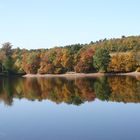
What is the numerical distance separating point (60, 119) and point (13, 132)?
7526 millimetres

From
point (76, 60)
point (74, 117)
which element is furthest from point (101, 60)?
point (74, 117)

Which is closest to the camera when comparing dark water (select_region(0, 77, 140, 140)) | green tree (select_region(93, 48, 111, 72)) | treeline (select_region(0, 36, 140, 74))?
dark water (select_region(0, 77, 140, 140))

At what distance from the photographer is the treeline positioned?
11369 centimetres

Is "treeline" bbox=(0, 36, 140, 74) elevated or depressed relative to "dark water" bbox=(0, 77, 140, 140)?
elevated

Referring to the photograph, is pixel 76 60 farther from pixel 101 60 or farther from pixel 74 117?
pixel 74 117

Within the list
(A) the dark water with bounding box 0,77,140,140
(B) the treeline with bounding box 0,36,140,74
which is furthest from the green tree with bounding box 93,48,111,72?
(A) the dark water with bounding box 0,77,140,140

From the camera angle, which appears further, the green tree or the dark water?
the green tree

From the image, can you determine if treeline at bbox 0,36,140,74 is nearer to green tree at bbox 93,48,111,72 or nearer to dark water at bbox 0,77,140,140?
green tree at bbox 93,48,111,72

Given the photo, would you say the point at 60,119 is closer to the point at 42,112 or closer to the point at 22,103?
the point at 42,112

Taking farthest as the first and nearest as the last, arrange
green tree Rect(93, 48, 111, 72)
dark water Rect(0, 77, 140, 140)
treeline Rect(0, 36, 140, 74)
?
green tree Rect(93, 48, 111, 72) < treeline Rect(0, 36, 140, 74) < dark water Rect(0, 77, 140, 140)

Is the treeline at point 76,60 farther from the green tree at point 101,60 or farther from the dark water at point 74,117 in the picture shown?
the dark water at point 74,117

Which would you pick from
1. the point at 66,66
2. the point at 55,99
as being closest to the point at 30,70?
the point at 66,66

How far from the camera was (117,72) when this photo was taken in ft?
378

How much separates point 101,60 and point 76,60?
469 inches
